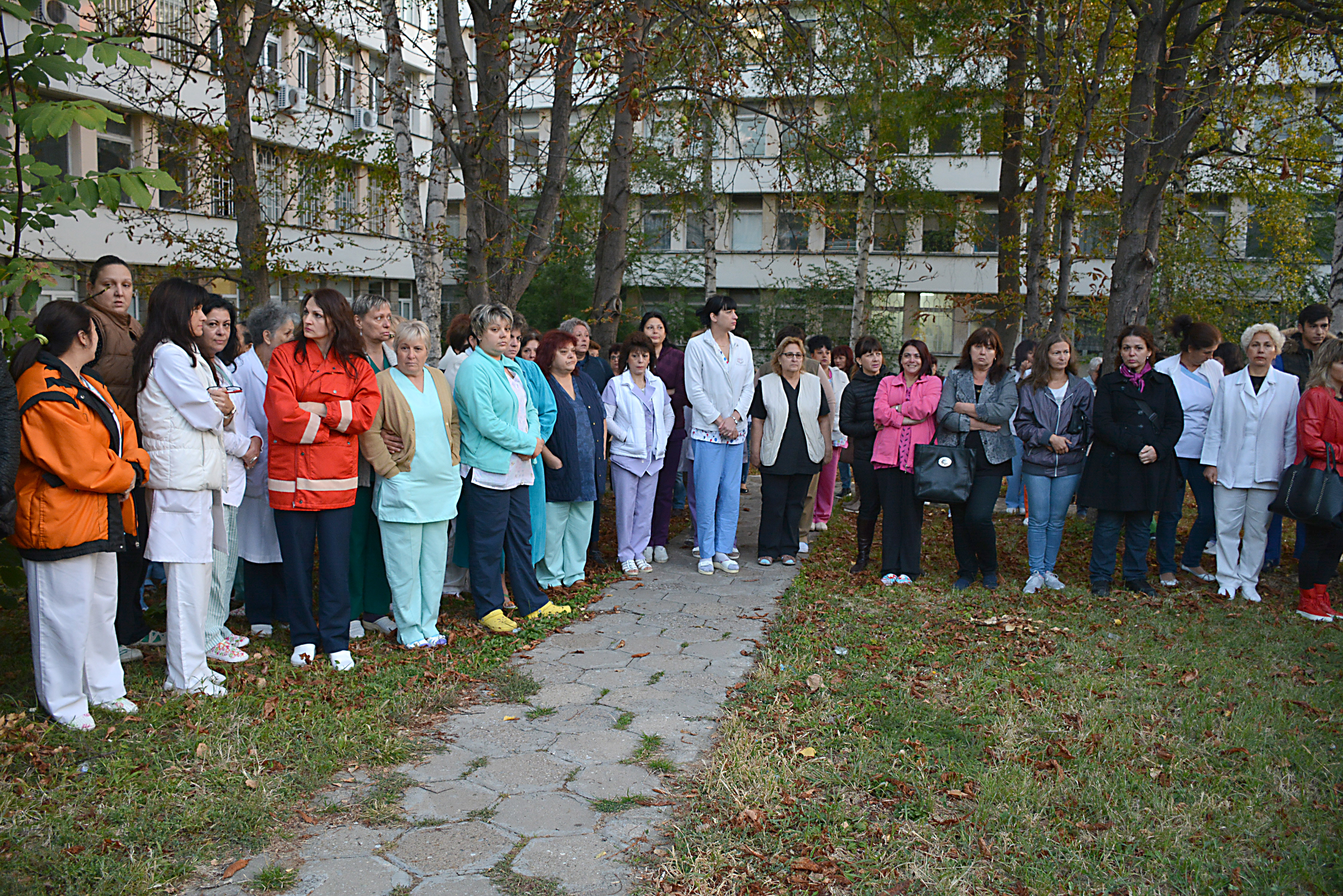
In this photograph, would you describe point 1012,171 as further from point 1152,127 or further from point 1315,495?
point 1315,495

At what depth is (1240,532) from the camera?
796 cm

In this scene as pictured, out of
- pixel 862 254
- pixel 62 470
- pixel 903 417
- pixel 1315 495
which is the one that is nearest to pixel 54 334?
pixel 62 470

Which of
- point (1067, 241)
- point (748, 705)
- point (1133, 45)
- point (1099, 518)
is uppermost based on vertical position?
point (1133, 45)

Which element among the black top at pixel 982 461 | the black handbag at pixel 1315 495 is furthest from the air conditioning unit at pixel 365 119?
the black handbag at pixel 1315 495

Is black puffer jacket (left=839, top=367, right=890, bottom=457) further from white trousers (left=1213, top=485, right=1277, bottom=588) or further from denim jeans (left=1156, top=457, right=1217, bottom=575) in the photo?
white trousers (left=1213, top=485, right=1277, bottom=588)

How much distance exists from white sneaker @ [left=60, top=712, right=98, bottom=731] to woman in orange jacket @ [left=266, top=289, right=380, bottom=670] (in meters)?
1.16

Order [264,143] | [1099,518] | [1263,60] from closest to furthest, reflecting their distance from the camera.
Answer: [1099,518], [1263,60], [264,143]

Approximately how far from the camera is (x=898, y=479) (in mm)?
8133

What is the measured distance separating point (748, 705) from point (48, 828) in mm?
3186

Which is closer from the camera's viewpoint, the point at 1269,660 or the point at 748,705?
the point at 748,705

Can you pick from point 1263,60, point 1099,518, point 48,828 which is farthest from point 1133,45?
point 48,828

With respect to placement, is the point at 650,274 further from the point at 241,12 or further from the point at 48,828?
→ the point at 48,828

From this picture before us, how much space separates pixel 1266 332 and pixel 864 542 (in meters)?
3.57

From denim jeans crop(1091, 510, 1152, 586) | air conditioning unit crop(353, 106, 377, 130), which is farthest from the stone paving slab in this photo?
air conditioning unit crop(353, 106, 377, 130)
